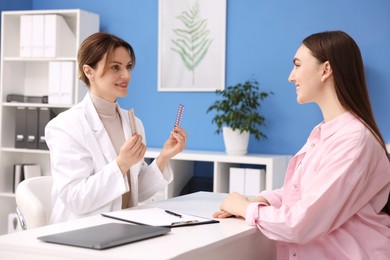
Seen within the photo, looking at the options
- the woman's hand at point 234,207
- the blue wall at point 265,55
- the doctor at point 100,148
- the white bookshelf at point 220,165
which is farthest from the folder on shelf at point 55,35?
the woman's hand at point 234,207

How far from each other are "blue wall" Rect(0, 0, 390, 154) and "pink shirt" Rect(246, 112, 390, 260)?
97.9 inches

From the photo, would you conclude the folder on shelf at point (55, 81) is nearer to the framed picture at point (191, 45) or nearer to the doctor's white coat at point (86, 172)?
the framed picture at point (191, 45)

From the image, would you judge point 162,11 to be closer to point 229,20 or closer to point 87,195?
point 229,20

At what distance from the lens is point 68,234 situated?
1.69 meters

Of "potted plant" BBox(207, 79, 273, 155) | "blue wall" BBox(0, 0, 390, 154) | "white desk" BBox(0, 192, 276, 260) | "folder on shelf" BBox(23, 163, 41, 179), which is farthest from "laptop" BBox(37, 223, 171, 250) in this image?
"folder on shelf" BBox(23, 163, 41, 179)

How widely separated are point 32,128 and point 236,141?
1696 mm

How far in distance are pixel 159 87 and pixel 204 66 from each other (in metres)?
0.43

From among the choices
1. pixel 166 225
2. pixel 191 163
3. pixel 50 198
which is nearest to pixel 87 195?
pixel 50 198

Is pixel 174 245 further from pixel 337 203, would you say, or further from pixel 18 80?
pixel 18 80

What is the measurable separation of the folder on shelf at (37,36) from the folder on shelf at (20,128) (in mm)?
469

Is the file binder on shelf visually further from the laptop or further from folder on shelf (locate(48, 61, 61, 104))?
the laptop

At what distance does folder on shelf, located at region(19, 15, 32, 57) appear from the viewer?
16.4ft

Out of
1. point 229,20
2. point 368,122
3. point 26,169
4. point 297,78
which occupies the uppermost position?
point 229,20

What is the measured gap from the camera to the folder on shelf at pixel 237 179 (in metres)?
4.38
